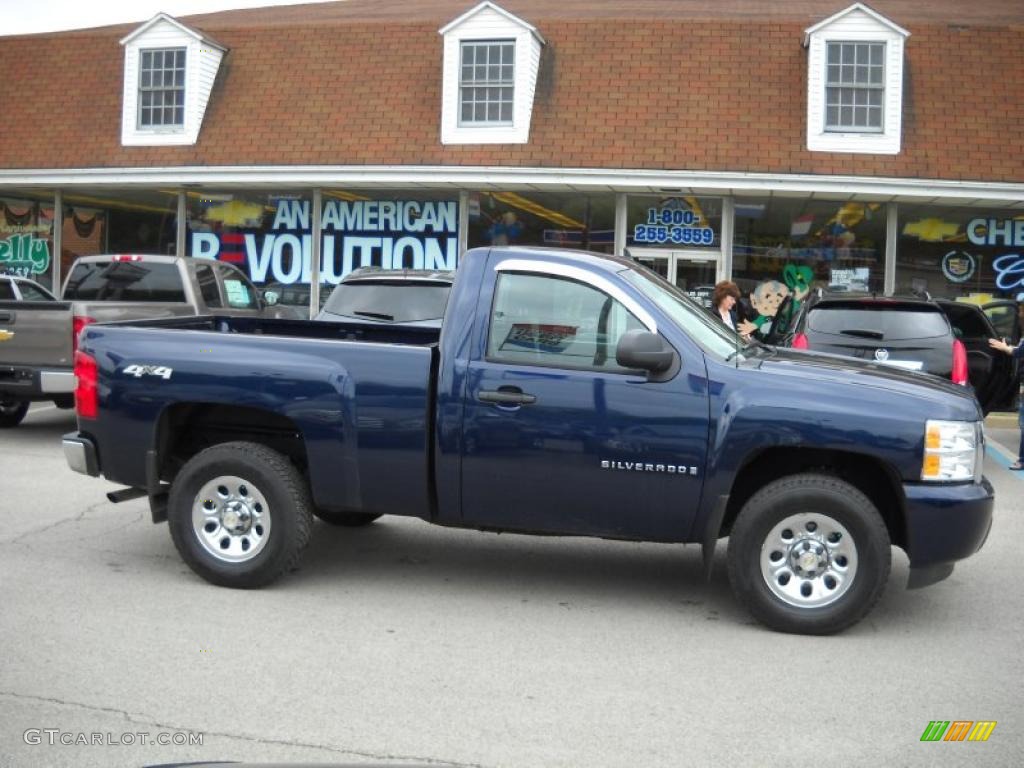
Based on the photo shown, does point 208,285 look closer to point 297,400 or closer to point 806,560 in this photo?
point 297,400

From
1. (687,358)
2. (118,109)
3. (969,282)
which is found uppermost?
(118,109)

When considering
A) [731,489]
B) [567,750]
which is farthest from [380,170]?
[567,750]

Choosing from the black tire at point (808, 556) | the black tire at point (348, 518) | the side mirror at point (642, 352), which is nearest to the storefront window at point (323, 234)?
the black tire at point (348, 518)

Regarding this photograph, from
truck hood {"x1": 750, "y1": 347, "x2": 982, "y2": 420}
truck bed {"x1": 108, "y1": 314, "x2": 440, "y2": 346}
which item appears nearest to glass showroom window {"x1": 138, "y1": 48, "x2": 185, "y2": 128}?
truck bed {"x1": 108, "y1": 314, "x2": 440, "y2": 346}

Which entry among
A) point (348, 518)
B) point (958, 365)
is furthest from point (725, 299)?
point (348, 518)

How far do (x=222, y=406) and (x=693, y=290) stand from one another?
519 inches

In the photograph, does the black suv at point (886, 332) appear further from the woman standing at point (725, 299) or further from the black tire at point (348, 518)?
the black tire at point (348, 518)

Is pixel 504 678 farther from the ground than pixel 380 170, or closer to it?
closer to it

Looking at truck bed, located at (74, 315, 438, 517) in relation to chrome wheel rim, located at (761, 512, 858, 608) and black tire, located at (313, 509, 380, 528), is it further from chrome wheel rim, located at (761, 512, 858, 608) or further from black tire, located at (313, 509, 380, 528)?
chrome wheel rim, located at (761, 512, 858, 608)

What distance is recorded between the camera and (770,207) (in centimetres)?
1859

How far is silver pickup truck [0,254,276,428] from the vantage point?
11.4 m

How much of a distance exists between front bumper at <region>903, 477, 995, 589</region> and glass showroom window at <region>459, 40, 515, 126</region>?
1384cm

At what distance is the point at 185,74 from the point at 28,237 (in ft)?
16.0

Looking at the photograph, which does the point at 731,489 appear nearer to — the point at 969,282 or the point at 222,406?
the point at 222,406
